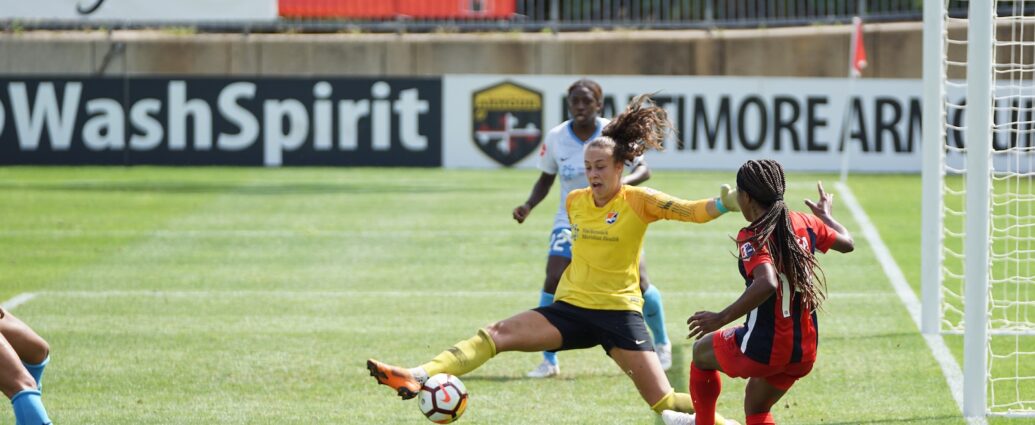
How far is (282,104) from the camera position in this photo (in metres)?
24.3

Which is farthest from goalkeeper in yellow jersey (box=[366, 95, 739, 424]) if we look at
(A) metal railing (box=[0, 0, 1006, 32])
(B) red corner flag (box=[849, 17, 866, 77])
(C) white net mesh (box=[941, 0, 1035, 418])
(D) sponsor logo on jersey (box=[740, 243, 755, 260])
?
(A) metal railing (box=[0, 0, 1006, 32])

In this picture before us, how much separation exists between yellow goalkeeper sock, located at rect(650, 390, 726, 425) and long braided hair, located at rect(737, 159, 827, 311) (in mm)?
932

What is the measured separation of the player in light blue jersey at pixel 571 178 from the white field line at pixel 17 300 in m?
4.88

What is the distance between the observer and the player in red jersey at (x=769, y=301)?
6082 millimetres

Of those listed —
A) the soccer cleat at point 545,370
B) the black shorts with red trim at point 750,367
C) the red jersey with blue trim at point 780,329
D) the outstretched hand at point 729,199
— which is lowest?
the soccer cleat at point 545,370

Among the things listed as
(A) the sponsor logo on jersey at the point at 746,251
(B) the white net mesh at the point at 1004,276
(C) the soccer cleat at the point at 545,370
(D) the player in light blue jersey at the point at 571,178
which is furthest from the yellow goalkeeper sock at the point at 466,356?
(B) the white net mesh at the point at 1004,276

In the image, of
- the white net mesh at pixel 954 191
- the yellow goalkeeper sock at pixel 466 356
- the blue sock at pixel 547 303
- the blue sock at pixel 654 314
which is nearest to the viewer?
the yellow goalkeeper sock at pixel 466 356

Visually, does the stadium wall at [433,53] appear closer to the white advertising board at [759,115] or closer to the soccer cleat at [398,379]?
the white advertising board at [759,115]

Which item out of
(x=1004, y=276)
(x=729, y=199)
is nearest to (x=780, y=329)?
(x=729, y=199)

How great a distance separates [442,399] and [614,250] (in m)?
1.13

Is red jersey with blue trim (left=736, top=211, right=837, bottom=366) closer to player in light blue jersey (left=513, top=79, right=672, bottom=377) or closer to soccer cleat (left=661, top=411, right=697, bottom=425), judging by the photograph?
soccer cleat (left=661, top=411, right=697, bottom=425)

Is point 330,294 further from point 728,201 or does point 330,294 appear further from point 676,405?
point 728,201

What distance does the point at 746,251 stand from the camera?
6137 millimetres

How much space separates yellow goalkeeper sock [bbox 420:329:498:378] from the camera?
6.83 metres
